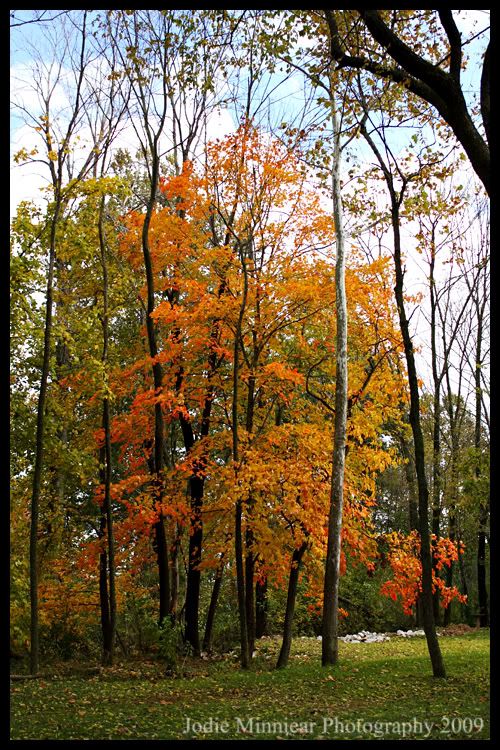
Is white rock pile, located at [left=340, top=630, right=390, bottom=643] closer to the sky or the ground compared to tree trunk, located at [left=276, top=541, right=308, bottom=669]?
closer to the ground

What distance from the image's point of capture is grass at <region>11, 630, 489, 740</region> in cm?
633

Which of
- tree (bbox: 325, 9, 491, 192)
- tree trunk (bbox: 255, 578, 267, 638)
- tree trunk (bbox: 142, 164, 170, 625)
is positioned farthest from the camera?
tree trunk (bbox: 255, 578, 267, 638)

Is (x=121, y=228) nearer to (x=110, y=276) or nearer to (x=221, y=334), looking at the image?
(x=110, y=276)

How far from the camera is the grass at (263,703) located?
20.8ft

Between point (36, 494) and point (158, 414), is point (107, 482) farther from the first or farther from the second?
point (36, 494)

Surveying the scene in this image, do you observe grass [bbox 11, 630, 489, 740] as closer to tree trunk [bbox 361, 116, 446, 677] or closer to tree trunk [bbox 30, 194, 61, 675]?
tree trunk [bbox 361, 116, 446, 677]

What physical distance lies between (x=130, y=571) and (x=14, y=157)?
8.96 meters

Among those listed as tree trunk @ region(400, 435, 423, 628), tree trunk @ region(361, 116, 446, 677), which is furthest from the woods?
tree trunk @ region(400, 435, 423, 628)

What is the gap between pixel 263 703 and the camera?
798 centimetres

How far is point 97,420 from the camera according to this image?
637 inches

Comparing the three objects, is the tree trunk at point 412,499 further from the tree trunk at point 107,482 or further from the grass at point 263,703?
the tree trunk at point 107,482
